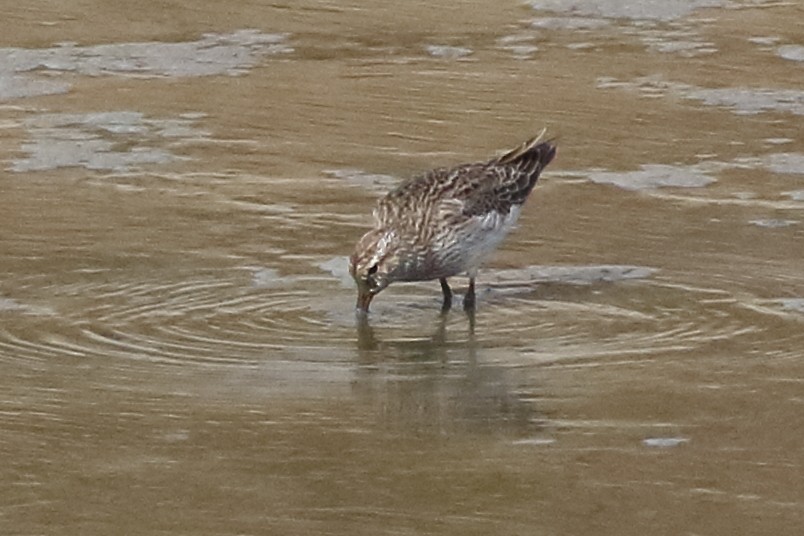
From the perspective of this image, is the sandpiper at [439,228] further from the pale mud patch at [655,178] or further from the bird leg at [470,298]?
the pale mud patch at [655,178]

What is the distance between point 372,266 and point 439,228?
Answer: 457mm

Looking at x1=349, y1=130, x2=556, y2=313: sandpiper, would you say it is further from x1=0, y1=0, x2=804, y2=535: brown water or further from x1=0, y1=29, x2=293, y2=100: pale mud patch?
x1=0, y1=29, x2=293, y2=100: pale mud patch

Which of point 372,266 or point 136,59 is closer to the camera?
point 372,266

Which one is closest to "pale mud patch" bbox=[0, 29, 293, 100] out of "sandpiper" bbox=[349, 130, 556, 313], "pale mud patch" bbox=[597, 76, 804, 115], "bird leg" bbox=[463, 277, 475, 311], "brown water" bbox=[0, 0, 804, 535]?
"brown water" bbox=[0, 0, 804, 535]

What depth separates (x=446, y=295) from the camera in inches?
319

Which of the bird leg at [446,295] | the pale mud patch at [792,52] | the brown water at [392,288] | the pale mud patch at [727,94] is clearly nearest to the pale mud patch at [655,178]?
the brown water at [392,288]

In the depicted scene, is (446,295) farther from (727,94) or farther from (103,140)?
(727,94)

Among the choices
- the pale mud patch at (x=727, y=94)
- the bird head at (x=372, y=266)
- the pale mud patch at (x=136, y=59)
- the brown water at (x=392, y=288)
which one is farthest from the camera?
the pale mud patch at (x=136, y=59)

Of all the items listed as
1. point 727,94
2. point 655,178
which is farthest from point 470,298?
point 727,94

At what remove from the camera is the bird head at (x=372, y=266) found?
777cm

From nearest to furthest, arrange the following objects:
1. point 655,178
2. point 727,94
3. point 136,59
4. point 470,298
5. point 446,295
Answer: point 470,298 < point 446,295 < point 655,178 < point 727,94 < point 136,59

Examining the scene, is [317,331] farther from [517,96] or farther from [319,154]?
[517,96]

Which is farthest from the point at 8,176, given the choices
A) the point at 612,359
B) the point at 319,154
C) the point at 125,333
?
the point at 612,359

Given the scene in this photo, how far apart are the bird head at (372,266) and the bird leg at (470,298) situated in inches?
11.3
